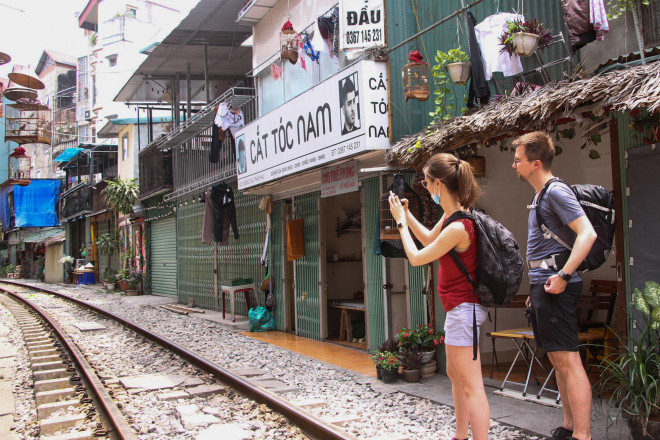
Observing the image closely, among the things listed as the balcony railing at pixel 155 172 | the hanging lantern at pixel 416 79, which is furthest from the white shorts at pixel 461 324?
the balcony railing at pixel 155 172

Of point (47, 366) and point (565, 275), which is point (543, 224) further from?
point (47, 366)

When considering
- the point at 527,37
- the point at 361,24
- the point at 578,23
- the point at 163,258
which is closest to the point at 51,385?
the point at 361,24

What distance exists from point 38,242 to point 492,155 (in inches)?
1698

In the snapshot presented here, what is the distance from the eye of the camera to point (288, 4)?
11.7 metres

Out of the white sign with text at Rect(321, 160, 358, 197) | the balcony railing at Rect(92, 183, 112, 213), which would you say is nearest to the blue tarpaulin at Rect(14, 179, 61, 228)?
the balcony railing at Rect(92, 183, 112, 213)

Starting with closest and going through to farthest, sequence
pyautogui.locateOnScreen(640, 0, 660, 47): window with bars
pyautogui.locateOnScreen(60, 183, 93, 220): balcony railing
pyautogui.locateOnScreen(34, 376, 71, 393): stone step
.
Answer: pyautogui.locateOnScreen(640, 0, 660, 47): window with bars → pyautogui.locateOnScreen(34, 376, 71, 393): stone step → pyautogui.locateOnScreen(60, 183, 93, 220): balcony railing

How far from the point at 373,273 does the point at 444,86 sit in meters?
3.20

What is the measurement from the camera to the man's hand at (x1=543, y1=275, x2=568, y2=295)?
12.1 feet

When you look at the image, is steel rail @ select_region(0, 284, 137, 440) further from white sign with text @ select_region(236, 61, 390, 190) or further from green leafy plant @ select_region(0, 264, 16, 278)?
green leafy plant @ select_region(0, 264, 16, 278)

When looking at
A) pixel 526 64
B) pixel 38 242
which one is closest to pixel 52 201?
pixel 38 242

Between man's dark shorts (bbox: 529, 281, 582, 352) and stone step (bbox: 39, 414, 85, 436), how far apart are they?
15.0ft

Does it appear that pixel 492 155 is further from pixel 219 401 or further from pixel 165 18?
pixel 165 18

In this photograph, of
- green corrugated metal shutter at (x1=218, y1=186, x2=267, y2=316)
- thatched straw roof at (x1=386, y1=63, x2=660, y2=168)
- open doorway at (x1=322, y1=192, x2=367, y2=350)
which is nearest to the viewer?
thatched straw roof at (x1=386, y1=63, x2=660, y2=168)

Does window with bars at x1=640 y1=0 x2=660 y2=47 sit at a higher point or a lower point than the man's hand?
higher
